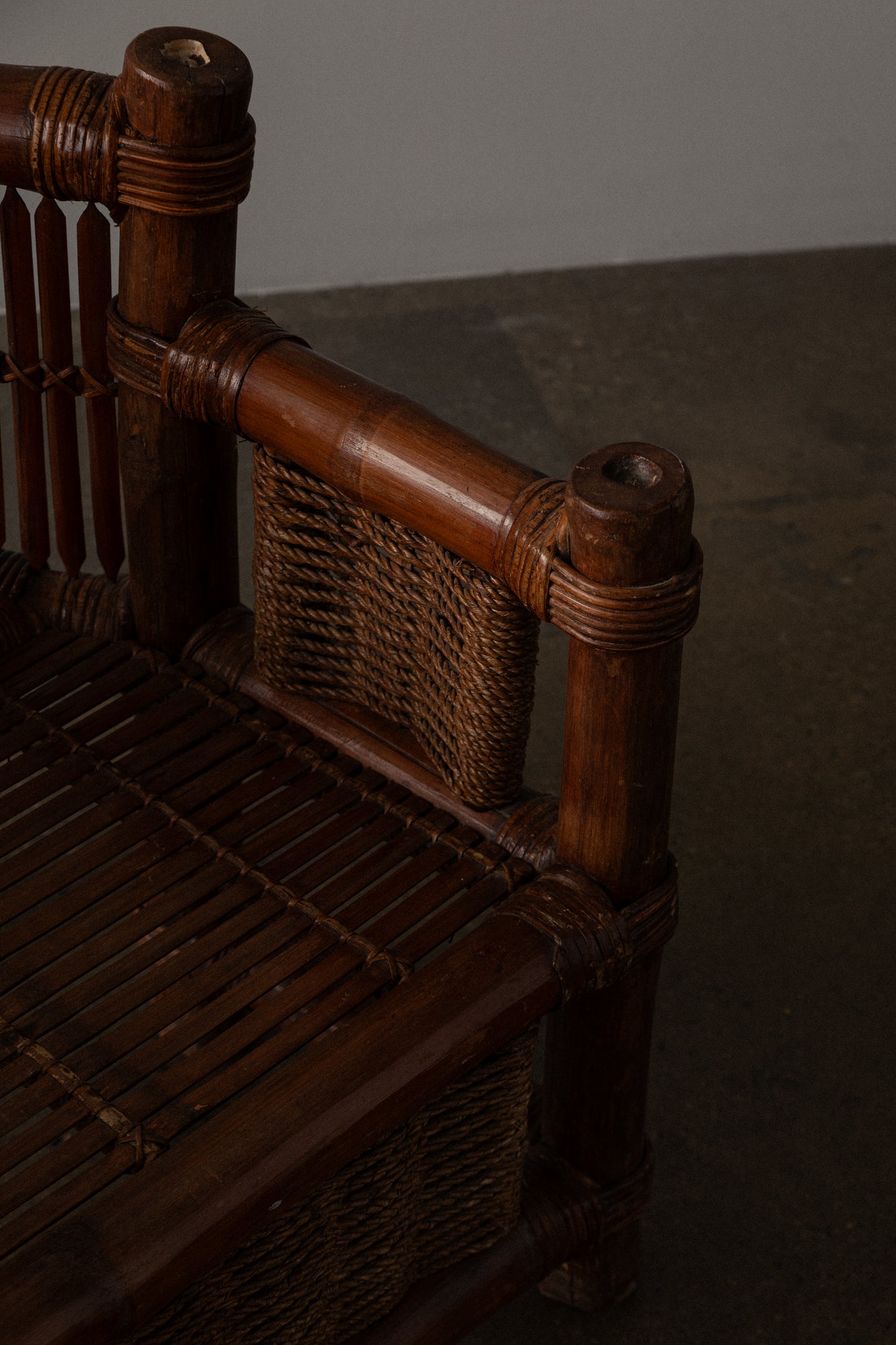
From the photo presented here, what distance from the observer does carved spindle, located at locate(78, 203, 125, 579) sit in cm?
132

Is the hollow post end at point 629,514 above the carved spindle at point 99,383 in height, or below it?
above

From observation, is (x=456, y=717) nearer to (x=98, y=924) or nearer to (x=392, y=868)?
(x=392, y=868)

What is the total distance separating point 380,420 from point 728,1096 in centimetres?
84

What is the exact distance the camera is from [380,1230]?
1.15 metres

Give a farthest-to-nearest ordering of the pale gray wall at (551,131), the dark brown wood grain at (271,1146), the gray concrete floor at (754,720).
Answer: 1. the pale gray wall at (551,131)
2. the gray concrete floor at (754,720)
3. the dark brown wood grain at (271,1146)

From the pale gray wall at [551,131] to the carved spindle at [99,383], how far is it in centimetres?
144

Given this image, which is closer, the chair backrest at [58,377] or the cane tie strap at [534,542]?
the cane tie strap at [534,542]

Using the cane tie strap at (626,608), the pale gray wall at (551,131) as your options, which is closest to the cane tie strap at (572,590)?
the cane tie strap at (626,608)

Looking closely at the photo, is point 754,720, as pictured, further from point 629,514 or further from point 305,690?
point 629,514

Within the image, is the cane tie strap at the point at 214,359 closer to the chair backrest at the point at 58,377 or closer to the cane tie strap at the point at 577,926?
the chair backrest at the point at 58,377

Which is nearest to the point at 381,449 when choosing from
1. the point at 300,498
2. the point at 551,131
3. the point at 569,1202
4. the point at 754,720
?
the point at 300,498

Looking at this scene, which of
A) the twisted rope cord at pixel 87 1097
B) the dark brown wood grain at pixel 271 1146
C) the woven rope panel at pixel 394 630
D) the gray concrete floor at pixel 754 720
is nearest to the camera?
the dark brown wood grain at pixel 271 1146

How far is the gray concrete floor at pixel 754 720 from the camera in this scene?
1.51 m

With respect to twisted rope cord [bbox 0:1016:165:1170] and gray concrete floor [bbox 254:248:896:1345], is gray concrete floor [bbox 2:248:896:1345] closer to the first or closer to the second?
gray concrete floor [bbox 254:248:896:1345]
